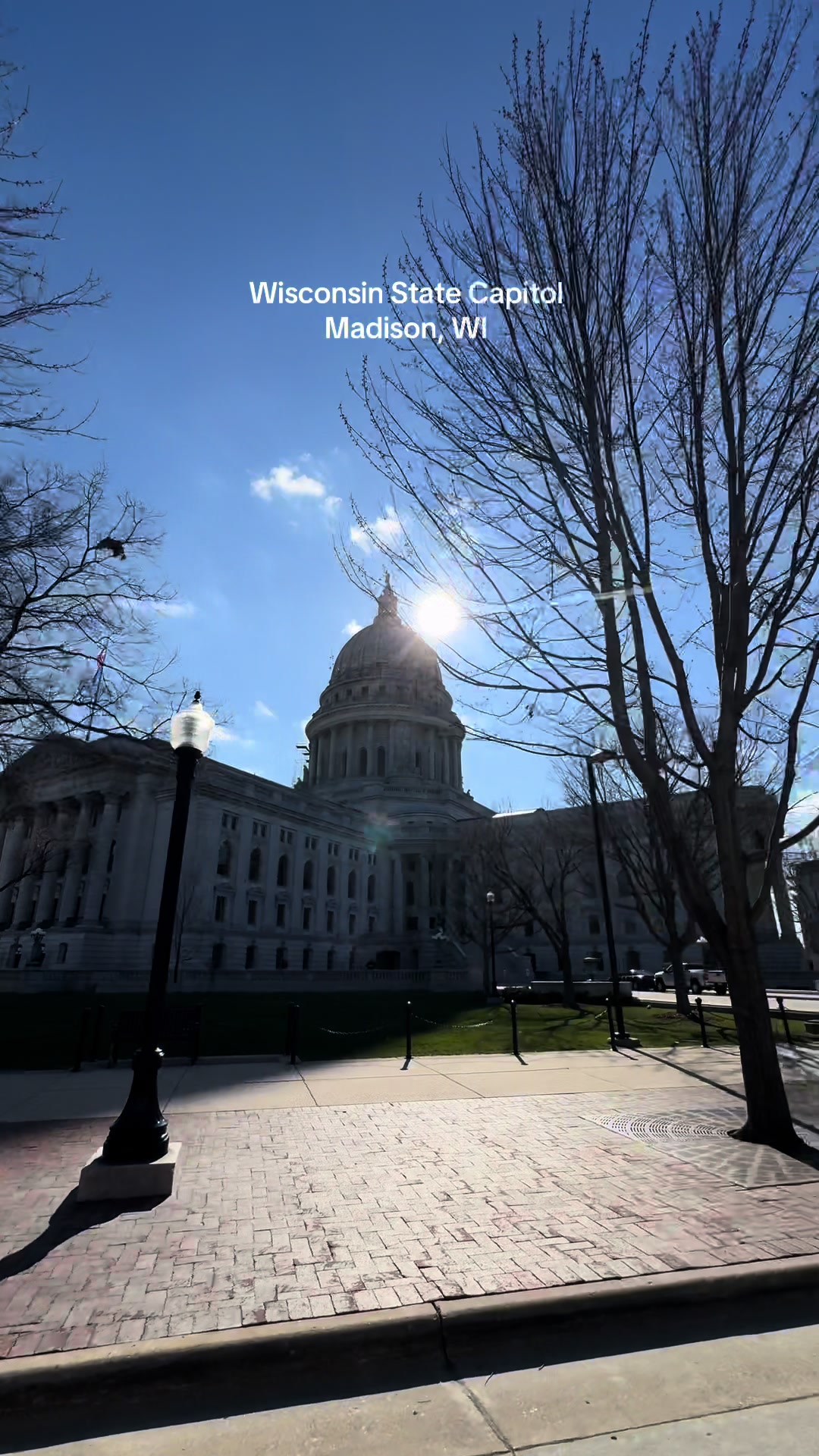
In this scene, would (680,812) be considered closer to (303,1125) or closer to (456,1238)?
(303,1125)

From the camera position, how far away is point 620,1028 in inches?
656

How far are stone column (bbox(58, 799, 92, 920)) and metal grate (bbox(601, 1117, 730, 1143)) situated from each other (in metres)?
60.3

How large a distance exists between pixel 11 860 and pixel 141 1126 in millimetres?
72655

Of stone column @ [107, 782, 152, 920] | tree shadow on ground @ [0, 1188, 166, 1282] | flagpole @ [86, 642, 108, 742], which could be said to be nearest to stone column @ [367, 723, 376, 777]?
stone column @ [107, 782, 152, 920]

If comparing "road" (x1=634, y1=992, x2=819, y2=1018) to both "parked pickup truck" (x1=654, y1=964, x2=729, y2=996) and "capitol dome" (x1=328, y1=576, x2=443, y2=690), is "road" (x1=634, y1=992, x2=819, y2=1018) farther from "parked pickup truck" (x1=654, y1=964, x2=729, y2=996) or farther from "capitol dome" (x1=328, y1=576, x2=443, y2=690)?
"capitol dome" (x1=328, y1=576, x2=443, y2=690)

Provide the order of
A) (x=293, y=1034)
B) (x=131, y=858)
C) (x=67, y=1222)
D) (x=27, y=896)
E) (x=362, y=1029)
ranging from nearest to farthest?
(x=67, y=1222) → (x=293, y=1034) → (x=362, y=1029) → (x=131, y=858) → (x=27, y=896)

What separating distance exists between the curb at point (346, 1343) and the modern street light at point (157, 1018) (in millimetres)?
2772

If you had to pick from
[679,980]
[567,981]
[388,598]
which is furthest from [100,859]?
[388,598]

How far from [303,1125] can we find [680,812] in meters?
27.0

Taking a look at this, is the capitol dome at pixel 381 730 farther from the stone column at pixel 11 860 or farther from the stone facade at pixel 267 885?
the stone column at pixel 11 860

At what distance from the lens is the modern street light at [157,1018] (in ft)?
20.3

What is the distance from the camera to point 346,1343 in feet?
12.3

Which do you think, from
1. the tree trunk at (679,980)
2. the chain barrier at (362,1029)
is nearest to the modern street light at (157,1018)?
the chain barrier at (362,1029)

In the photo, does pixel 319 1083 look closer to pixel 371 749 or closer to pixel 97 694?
pixel 97 694
